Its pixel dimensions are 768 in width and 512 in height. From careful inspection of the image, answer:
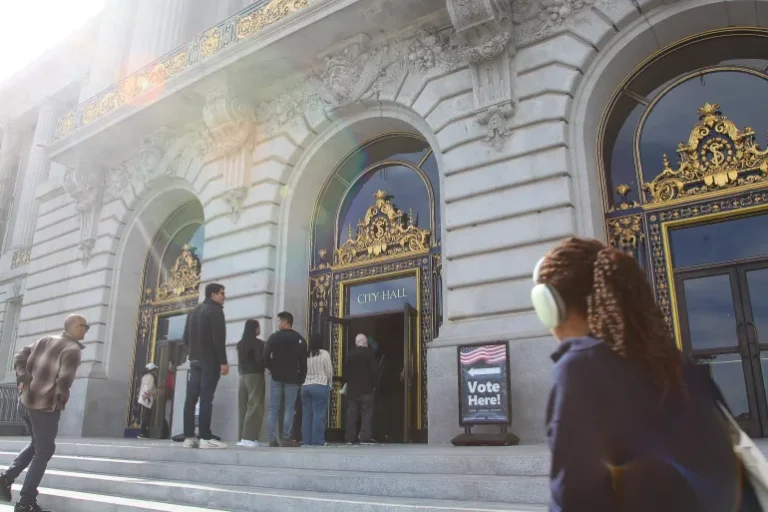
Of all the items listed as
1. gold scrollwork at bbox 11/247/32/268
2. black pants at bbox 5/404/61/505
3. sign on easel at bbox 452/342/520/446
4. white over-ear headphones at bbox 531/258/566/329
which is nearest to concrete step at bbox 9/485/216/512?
black pants at bbox 5/404/61/505

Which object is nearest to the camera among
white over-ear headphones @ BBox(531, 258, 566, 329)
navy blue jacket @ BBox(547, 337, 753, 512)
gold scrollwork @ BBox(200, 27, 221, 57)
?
navy blue jacket @ BBox(547, 337, 753, 512)

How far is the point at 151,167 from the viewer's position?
654 inches

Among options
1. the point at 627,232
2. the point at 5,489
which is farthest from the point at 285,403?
the point at 627,232

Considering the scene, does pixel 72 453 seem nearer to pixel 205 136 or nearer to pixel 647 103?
pixel 205 136

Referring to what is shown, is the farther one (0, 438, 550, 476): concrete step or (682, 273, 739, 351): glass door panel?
(682, 273, 739, 351): glass door panel

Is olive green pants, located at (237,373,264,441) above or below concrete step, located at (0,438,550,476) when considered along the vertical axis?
above

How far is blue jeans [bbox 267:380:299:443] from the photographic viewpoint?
9727mm

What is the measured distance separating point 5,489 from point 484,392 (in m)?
6.15

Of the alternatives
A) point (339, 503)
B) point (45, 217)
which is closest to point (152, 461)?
point (339, 503)

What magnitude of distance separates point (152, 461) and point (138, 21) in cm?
1615

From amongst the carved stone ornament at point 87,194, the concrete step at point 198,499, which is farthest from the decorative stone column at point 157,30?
the concrete step at point 198,499

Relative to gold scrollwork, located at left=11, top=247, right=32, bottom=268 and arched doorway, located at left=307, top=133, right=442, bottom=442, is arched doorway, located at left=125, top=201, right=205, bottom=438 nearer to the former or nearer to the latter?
arched doorway, located at left=307, top=133, right=442, bottom=442

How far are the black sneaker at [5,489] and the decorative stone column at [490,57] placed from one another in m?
8.57

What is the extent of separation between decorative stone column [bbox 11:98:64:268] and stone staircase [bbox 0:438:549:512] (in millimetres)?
18994
